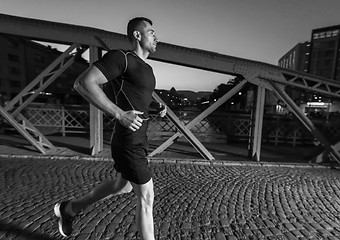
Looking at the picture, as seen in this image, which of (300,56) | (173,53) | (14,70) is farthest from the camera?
(300,56)

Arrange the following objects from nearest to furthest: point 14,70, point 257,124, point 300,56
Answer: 1. point 257,124
2. point 14,70
3. point 300,56

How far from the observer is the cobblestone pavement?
8.80 ft

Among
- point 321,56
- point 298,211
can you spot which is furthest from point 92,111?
point 321,56

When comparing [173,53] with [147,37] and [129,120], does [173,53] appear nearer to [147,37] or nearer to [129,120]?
[147,37]

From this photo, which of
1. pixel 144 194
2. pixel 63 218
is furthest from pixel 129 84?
pixel 63 218

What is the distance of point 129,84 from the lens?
5.77 ft

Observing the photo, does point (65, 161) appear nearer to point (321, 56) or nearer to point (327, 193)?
point (327, 193)

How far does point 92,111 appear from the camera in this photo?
5902 millimetres

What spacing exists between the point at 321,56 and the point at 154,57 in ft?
326

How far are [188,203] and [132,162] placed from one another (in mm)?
2075

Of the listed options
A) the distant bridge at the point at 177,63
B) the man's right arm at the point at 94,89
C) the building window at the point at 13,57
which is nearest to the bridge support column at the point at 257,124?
the distant bridge at the point at 177,63

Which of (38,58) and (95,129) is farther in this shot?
(38,58)

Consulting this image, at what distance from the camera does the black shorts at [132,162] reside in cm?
180

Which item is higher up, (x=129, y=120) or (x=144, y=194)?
(x=129, y=120)
